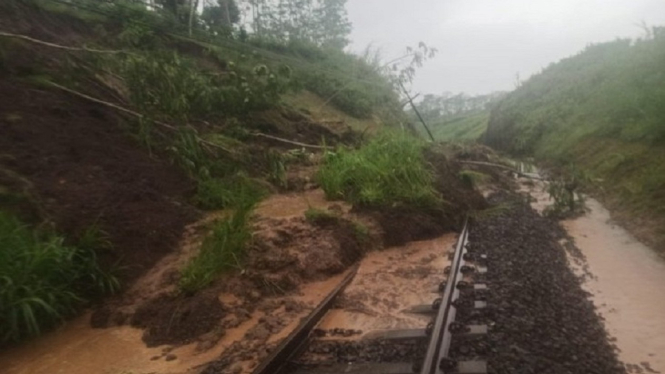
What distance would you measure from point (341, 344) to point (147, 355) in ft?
5.26

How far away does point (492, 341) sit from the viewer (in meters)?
3.96

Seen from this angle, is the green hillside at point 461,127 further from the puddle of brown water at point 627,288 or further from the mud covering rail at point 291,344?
the mud covering rail at point 291,344

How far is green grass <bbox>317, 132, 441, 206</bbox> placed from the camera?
7969 millimetres

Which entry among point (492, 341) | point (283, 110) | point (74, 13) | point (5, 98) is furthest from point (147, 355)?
point (74, 13)

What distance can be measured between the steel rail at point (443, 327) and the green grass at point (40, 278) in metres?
3.25

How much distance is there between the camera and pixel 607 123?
14.7 meters

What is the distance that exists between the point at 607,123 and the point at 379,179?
385 inches

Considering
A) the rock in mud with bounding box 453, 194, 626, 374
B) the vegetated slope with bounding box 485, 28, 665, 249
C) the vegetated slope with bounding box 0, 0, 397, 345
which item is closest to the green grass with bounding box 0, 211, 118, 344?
the vegetated slope with bounding box 0, 0, 397, 345

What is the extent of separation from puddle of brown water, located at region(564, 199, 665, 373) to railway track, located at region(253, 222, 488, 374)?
125cm

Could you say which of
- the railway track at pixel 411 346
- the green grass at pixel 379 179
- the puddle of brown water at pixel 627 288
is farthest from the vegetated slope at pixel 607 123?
the railway track at pixel 411 346

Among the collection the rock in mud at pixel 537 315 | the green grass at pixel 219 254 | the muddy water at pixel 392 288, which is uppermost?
the green grass at pixel 219 254

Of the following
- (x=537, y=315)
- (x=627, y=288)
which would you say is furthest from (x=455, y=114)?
(x=537, y=315)

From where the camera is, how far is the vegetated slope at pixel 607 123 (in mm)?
9312

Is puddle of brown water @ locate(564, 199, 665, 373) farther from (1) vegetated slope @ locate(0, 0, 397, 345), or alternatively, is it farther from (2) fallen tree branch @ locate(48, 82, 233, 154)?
(2) fallen tree branch @ locate(48, 82, 233, 154)
